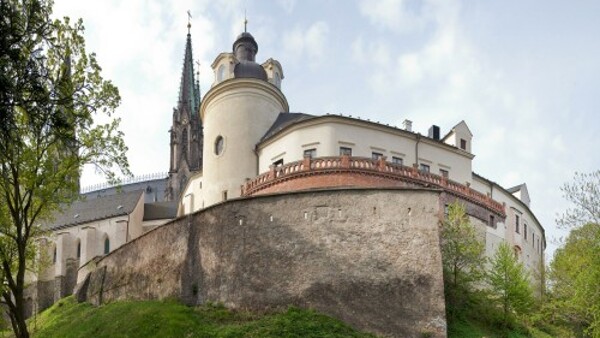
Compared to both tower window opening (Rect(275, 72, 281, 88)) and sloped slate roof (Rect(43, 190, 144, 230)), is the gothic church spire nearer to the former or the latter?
sloped slate roof (Rect(43, 190, 144, 230))

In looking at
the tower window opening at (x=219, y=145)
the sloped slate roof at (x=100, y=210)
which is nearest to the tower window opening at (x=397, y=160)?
the tower window opening at (x=219, y=145)

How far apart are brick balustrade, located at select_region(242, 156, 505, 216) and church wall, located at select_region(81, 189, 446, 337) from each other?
4956 mm

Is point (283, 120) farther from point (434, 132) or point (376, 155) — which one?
point (434, 132)

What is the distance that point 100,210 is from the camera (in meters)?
78.8

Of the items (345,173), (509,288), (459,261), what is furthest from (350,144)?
(509,288)

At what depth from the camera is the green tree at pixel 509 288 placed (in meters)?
44.8

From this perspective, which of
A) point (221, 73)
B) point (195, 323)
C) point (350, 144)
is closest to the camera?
point (195, 323)

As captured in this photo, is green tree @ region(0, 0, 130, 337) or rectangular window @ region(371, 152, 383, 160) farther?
rectangular window @ region(371, 152, 383, 160)

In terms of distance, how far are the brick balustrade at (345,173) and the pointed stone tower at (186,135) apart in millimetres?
63153

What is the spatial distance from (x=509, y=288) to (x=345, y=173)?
41.9 ft

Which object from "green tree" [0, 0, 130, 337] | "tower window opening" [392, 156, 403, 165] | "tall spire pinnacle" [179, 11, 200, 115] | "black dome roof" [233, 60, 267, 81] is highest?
"tall spire pinnacle" [179, 11, 200, 115]

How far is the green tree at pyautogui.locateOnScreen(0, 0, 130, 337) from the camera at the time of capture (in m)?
18.2

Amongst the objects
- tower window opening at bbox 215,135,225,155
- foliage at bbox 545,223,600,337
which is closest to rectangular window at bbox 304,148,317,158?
tower window opening at bbox 215,135,225,155

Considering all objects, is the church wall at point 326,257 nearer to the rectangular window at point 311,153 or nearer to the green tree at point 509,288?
the rectangular window at point 311,153
